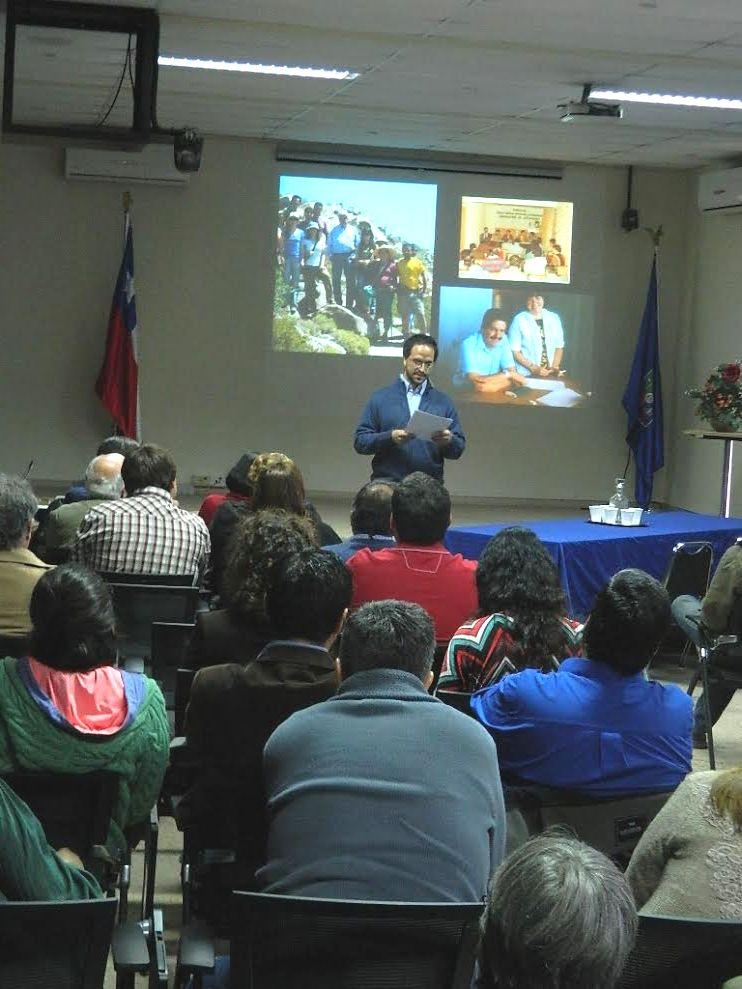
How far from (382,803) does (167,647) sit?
6.68ft

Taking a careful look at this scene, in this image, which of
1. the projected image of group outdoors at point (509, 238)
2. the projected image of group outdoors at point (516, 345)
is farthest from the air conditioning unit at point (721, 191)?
the projected image of group outdoors at point (516, 345)

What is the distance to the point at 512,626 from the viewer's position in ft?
11.5

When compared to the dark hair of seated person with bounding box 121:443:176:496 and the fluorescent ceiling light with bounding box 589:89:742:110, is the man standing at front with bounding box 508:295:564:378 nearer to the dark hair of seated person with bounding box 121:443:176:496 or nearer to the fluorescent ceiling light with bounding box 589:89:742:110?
the fluorescent ceiling light with bounding box 589:89:742:110

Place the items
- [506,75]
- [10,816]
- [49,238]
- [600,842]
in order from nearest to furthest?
[10,816]
[600,842]
[506,75]
[49,238]

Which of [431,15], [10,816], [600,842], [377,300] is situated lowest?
[600,842]

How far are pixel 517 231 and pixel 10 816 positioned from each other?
1108cm

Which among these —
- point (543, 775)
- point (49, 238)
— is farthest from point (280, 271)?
point (543, 775)

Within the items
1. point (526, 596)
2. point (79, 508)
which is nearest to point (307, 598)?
point (526, 596)

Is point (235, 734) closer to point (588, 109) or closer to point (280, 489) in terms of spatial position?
point (280, 489)

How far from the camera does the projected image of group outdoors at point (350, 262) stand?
1225 centimetres

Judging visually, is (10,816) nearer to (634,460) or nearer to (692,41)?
(692,41)

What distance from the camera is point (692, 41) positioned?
7379 mm

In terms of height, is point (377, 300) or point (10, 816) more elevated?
point (377, 300)

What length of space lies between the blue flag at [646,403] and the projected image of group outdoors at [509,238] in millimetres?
1020
